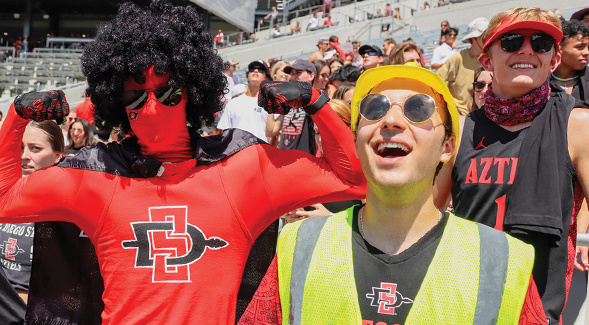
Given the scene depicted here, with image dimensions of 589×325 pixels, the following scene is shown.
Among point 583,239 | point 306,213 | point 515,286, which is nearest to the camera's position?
point 515,286

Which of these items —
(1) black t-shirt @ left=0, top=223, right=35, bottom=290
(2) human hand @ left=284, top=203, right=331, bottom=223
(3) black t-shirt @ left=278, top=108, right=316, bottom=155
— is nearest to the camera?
(2) human hand @ left=284, top=203, right=331, bottom=223

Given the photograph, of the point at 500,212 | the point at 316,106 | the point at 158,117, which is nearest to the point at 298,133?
the point at 316,106

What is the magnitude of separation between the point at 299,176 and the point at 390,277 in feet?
2.73

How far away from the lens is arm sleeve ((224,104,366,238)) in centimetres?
235

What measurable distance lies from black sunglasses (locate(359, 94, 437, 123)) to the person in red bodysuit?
Answer: 54 cm

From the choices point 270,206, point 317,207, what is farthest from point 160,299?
point 317,207

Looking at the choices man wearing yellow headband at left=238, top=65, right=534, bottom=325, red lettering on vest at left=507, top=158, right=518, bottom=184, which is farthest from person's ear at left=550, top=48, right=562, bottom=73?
man wearing yellow headband at left=238, top=65, right=534, bottom=325

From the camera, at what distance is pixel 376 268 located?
1694mm

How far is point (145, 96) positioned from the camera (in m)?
2.34

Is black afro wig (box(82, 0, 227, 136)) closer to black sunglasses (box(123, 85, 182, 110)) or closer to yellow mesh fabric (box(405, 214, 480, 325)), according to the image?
black sunglasses (box(123, 85, 182, 110))

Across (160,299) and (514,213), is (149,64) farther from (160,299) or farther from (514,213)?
(514,213)

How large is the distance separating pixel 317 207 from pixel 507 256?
5.55 feet

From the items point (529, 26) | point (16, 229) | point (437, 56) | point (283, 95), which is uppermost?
point (437, 56)

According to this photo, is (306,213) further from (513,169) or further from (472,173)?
(513,169)
